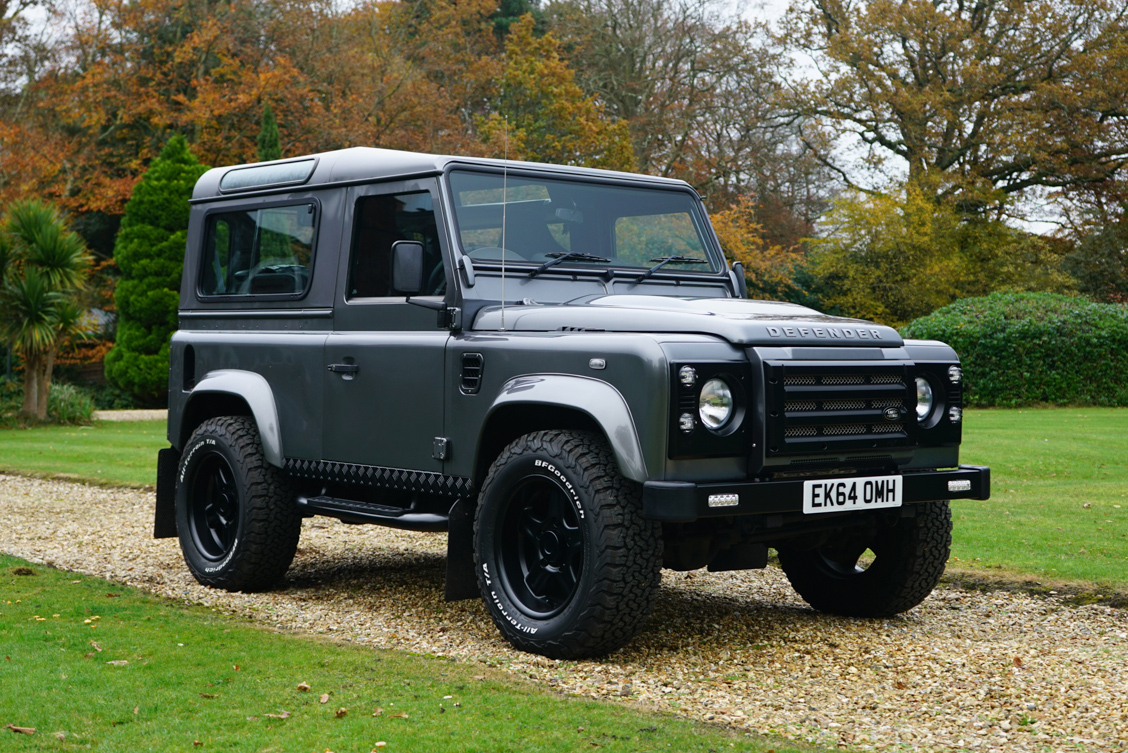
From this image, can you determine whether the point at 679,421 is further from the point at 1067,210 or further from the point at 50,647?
the point at 1067,210

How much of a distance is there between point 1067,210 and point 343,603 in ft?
99.1

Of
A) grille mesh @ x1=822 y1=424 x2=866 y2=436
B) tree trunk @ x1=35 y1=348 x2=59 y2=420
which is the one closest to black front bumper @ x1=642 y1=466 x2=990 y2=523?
grille mesh @ x1=822 y1=424 x2=866 y2=436

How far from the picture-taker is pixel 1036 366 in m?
23.2

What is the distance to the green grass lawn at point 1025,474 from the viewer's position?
7758mm

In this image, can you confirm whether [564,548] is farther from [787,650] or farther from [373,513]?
[373,513]

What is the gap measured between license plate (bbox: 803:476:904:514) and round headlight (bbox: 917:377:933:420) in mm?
503

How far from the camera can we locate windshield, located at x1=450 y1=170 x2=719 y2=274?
242 inches

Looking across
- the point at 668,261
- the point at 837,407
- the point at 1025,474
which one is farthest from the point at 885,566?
the point at 1025,474

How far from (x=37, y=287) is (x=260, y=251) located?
49.0ft

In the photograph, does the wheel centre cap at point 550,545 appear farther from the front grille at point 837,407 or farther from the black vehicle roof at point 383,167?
the black vehicle roof at point 383,167

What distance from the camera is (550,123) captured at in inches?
1121

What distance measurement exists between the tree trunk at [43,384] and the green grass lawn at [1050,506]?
50.6 ft

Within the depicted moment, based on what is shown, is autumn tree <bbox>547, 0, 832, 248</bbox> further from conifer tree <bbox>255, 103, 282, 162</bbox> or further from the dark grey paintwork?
the dark grey paintwork

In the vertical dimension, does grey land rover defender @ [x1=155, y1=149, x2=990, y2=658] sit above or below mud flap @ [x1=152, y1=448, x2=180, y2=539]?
above
